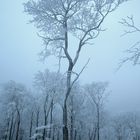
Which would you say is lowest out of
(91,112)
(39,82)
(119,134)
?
(119,134)

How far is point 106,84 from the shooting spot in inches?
1722

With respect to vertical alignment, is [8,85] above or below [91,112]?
above

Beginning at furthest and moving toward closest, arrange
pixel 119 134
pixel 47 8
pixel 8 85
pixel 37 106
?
pixel 119 134 → pixel 37 106 → pixel 8 85 → pixel 47 8

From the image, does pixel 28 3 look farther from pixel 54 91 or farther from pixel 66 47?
pixel 54 91

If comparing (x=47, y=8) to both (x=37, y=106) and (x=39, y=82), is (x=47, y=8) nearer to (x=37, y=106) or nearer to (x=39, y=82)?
(x=39, y=82)

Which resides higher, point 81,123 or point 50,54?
point 50,54

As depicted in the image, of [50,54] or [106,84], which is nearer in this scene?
[50,54]

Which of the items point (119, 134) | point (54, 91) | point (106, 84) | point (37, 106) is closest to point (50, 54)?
point (54, 91)

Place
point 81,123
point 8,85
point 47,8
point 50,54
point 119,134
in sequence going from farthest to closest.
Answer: point 119,134 < point 81,123 < point 8,85 < point 50,54 < point 47,8

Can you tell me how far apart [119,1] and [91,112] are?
41.7 metres

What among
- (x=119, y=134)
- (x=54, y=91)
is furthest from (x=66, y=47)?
(x=119, y=134)

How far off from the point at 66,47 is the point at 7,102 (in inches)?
1303

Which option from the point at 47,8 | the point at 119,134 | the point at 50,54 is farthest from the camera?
the point at 119,134

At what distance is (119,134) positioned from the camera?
68562mm
